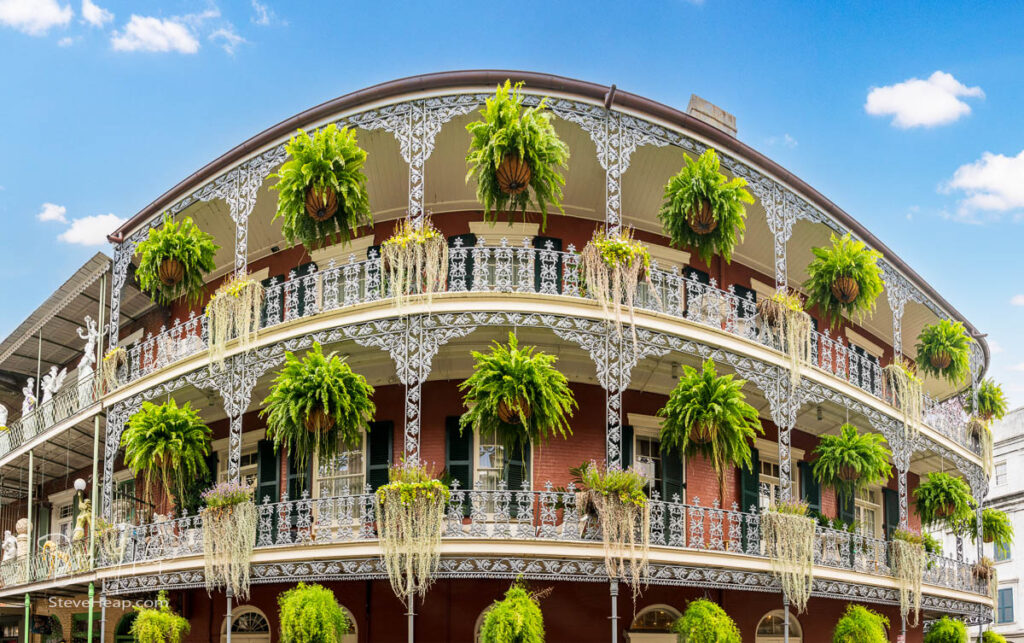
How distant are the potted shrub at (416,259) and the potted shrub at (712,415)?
3.94 meters

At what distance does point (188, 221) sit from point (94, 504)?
5.54m

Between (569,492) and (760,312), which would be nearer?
(569,492)

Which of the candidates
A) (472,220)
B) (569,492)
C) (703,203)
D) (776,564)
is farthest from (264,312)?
(776,564)

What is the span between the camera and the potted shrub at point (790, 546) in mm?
15602

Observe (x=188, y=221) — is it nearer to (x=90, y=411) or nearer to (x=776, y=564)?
(x=90, y=411)

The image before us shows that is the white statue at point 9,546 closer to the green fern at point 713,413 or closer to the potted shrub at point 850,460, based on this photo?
the green fern at point 713,413

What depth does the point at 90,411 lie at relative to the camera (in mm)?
19438

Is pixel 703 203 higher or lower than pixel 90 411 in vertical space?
higher

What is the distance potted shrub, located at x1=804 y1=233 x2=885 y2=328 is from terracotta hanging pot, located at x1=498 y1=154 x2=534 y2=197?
6.09 meters

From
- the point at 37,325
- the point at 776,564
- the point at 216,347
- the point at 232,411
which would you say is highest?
the point at 37,325

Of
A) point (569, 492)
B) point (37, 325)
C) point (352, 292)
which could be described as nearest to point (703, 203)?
point (569, 492)

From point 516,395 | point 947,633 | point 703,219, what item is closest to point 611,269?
point 703,219

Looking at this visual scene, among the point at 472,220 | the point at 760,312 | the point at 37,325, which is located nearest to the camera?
the point at 760,312

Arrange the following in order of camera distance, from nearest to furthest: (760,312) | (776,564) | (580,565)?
1. (580,565)
2. (776,564)
3. (760,312)
